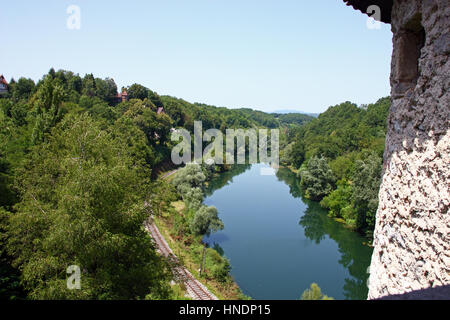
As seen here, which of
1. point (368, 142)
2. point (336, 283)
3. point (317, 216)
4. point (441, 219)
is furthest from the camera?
point (368, 142)

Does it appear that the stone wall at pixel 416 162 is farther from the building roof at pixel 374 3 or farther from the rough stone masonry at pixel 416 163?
the building roof at pixel 374 3

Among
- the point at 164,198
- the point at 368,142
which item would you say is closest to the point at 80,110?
the point at 164,198

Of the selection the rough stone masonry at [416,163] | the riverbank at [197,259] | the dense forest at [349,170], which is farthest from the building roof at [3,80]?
the rough stone masonry at [416,163]

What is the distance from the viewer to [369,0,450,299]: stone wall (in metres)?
2.49

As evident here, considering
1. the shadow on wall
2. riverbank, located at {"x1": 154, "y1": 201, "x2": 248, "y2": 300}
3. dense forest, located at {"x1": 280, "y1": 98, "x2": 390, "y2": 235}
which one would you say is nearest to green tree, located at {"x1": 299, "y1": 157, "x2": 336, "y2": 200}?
dense forest, located at {"x1": 280, "y1": 98, "x2": 390, "y2": 235}

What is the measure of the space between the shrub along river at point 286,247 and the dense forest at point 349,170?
1.63m

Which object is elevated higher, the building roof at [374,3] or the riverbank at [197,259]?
the building roof at [374,3]

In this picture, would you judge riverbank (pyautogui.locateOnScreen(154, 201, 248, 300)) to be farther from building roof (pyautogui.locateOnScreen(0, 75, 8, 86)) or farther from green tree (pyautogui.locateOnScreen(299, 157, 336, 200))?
building roof (pyautogui.locateOnScreen(0, 75, 8, 86))

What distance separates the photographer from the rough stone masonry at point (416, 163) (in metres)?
2.48

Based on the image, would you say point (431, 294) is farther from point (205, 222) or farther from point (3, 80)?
point (3, 80)

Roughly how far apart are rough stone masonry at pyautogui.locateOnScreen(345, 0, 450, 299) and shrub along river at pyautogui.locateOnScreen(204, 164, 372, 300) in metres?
16.2

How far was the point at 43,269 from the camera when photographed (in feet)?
25.8
